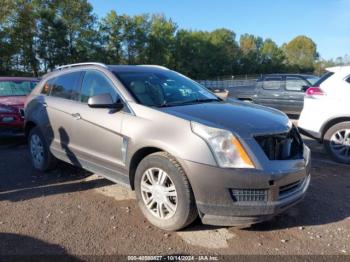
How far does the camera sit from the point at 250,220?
346cm

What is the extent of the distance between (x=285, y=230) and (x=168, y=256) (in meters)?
A: 1.32

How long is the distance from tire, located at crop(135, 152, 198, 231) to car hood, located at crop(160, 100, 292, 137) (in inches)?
20.6

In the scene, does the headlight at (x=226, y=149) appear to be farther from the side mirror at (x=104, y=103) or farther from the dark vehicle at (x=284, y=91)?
the dark vehicle at (x=284, y=91)

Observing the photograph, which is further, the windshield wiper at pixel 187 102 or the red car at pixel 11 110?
the red car at pixel 11 110

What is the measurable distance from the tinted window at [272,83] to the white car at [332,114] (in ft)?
16.8

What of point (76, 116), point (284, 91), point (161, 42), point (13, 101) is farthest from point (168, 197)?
point (161, 42)

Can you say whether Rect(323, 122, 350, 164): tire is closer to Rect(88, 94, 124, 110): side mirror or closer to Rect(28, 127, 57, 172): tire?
Rect(88, 94, 124, 110): side mirror

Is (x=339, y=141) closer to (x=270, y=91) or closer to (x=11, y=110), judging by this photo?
(x=270, y=91)

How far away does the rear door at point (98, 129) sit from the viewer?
14.0ft

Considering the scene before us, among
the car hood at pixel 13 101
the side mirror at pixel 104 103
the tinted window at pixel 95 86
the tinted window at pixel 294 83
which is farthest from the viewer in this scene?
the tinted window at pixel 294 83

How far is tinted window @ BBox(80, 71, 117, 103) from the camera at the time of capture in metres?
4.56

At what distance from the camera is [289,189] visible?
12.1ft

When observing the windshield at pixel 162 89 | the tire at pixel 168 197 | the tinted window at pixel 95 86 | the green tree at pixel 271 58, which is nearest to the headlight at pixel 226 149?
the tire at pixel 168 197

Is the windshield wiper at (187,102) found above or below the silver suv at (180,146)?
above
